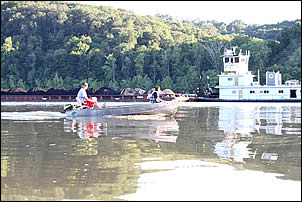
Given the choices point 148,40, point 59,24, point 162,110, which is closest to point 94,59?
point 148,40

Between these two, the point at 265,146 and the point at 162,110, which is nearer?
the point at 265,146

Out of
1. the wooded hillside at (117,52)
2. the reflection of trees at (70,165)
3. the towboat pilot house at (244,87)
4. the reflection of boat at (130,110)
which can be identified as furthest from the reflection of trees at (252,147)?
the wooded hillside at (117,52)

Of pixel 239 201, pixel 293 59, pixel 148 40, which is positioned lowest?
pixel 239 201

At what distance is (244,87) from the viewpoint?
60781mm

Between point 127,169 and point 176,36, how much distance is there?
123m

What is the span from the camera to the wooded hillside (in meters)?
95.4

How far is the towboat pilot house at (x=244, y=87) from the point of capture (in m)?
60.0

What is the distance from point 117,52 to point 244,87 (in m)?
56.2

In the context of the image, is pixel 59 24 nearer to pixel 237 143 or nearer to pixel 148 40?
pixel 148 40

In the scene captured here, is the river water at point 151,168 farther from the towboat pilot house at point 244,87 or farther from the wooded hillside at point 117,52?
the wooded hillside at point 117,52

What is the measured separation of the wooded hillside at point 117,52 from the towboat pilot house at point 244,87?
2040 centimetres

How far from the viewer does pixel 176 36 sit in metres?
130

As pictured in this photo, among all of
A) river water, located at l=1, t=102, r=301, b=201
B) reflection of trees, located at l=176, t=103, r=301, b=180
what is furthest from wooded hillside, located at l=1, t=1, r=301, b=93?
river water, located at l=1, t=102, r=301, b=201

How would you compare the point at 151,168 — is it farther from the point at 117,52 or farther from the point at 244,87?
the point at 117,52
